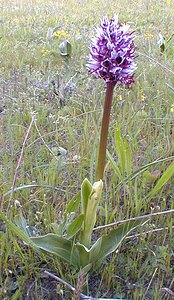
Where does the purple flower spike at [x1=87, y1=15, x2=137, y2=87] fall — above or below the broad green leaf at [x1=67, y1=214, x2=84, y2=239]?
above

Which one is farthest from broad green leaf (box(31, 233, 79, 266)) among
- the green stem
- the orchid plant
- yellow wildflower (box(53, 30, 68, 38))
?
yellow wildflower (box(53, 30, 68, 38))

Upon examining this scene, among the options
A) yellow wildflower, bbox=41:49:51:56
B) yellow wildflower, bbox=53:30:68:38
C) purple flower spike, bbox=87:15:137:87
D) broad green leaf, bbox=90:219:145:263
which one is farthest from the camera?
yellow wildflower, bbox=53:30:68:38

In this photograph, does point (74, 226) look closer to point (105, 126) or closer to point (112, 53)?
point (105, 126)

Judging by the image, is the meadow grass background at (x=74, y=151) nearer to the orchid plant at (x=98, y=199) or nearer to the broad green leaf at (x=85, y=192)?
the orchid plant at (x=98, y=199)

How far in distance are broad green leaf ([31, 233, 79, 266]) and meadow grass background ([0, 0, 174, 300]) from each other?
1.7 inches

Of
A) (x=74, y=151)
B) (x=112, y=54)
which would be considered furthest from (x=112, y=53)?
(x=74, y=151)

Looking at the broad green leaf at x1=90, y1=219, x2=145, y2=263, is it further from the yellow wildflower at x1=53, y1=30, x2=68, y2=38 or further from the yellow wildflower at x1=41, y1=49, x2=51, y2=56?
the yellow wildflower at x1=53, y1=30, x2=68, y2=38

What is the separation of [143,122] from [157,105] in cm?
33

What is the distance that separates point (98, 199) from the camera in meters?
1.11

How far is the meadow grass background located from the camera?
47.1 inches

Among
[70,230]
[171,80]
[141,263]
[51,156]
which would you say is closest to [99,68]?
[70,230]

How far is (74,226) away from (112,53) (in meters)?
0.45

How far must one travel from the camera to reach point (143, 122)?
1.93 metres

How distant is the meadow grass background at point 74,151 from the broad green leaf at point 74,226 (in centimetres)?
10
